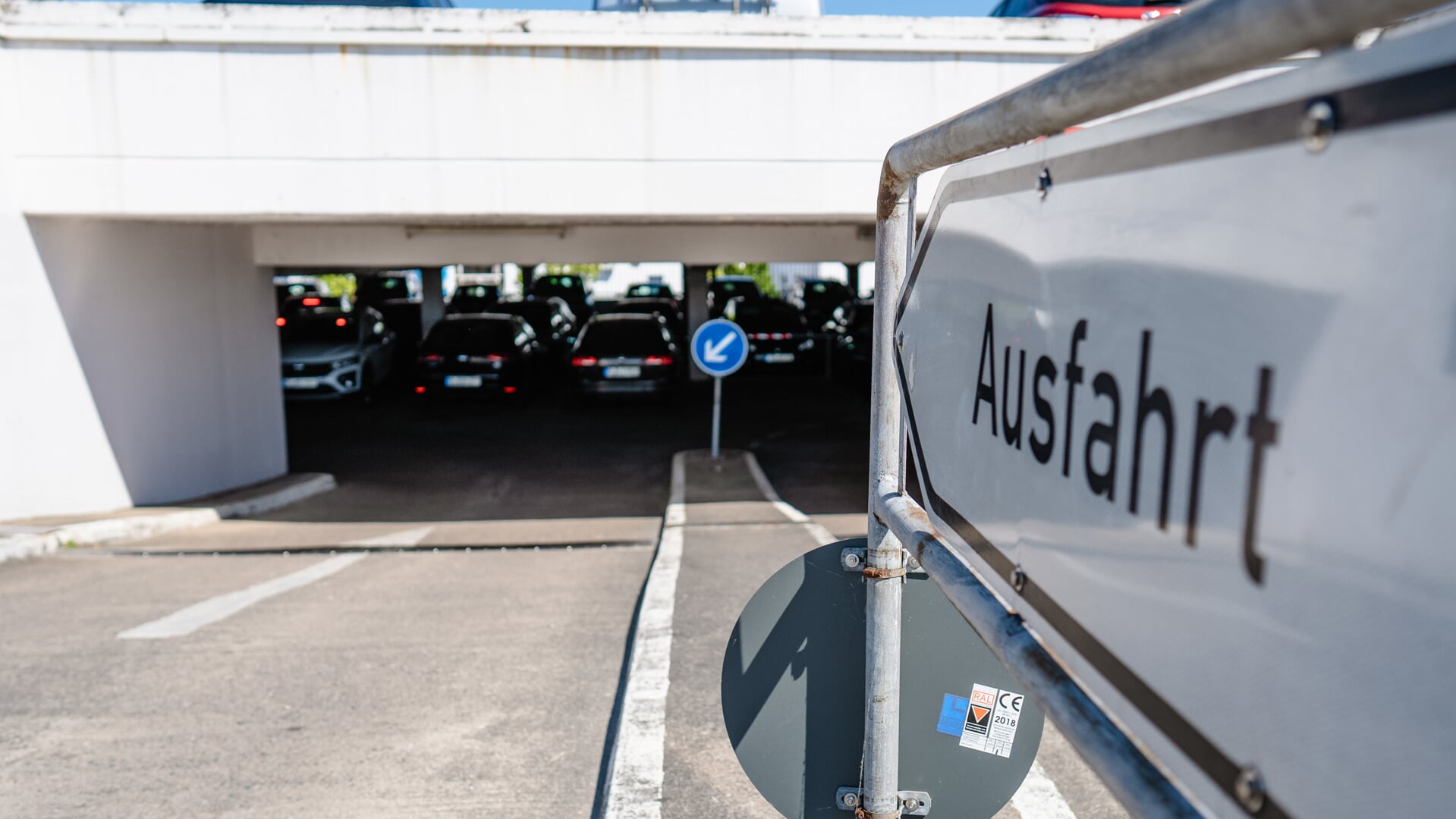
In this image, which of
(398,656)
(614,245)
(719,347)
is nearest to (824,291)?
(614,245)

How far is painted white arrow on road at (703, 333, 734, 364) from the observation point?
40.7 ft

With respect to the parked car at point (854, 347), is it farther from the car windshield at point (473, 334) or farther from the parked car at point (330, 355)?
the parked car at point (330, 355)

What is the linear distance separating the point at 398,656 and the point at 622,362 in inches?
523

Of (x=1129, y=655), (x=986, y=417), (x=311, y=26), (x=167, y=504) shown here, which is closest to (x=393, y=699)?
(x=986, y=417)

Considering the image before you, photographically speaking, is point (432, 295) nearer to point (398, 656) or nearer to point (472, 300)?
point (472, 300)

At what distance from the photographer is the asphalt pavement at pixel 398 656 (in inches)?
177

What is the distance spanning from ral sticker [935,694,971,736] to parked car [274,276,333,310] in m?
31.4

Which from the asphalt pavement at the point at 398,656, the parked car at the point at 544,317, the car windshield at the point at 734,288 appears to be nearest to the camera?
the asphalt pavement at the point at 398,656

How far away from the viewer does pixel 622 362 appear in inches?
762

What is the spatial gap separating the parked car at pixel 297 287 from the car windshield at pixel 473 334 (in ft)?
40.3

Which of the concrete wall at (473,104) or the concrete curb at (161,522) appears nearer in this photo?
the concrete curb at (161,522)

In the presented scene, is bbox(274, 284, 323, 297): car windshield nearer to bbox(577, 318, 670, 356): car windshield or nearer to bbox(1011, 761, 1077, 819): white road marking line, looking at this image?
bbox(577, 318, 670, 356): car windshield

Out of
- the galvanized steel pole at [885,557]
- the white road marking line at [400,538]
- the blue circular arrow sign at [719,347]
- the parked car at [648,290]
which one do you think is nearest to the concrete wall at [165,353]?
the white road marking line at [400,538]

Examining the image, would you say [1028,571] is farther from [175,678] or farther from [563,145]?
[563,145]
